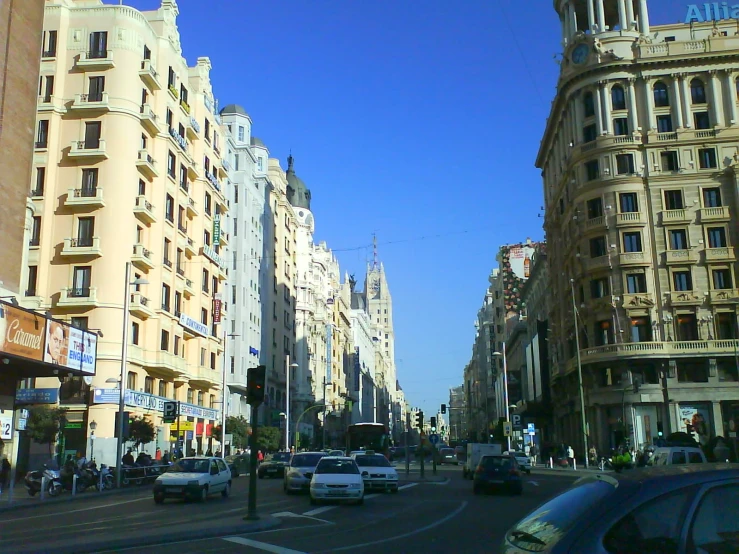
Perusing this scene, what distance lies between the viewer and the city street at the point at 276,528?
12742 mm

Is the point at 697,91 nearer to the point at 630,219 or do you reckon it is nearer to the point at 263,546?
the point at 630,219

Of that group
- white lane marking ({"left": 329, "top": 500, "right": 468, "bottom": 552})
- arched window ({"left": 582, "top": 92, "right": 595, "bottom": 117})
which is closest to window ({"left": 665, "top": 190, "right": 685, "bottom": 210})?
arched window ({"left": 582, "top": 92, "right": 595, "bottom": 117})

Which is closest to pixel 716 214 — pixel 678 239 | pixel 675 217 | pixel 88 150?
pixel 675 217

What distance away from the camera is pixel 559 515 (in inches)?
189

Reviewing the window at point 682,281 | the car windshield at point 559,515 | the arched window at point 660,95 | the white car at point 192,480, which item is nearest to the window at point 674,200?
the window at point 682,281

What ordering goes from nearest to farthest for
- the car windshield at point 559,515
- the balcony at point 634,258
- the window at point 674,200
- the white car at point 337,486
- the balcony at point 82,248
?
the car windshield at point 559,515
the white car at point 337,486
the balcony at point 82,248
the balcony at point 634,258
the window at point 674,200

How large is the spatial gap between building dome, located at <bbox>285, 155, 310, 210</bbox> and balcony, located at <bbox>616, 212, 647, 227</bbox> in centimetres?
6011

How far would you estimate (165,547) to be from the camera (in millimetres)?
12625

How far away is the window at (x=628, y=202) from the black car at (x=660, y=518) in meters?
55.2

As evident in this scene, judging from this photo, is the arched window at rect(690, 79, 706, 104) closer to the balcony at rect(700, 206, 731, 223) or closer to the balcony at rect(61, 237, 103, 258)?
the balcony at rect(700, 206, 731, 223)

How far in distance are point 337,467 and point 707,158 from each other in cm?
4583

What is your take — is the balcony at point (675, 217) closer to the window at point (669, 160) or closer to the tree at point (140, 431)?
the window at point (669, 160)

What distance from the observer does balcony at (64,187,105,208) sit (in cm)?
4384

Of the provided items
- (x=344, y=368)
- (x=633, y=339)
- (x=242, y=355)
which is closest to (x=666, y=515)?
(x=633, y=339)
